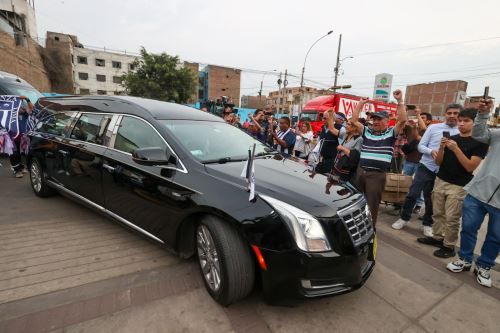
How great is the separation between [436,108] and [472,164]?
62.6m

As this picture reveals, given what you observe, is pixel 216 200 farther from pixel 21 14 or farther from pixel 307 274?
pixel 21 14

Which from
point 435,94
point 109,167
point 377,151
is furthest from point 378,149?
point 435,94

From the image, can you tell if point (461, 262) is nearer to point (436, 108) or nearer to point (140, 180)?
point (140, 180)

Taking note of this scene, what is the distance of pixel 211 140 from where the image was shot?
279 centimetres

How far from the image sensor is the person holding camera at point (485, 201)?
2518 millimetres

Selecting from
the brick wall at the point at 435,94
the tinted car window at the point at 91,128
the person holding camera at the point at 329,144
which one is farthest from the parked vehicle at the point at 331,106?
the brick wall at the point at 435,94

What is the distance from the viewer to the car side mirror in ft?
7.24

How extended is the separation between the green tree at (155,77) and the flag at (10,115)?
2064 centimetres

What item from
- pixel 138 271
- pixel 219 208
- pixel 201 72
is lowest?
pixel 138 271

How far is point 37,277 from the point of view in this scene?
230 centimetres

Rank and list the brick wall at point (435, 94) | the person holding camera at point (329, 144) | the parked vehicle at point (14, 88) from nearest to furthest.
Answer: the person holding camera at point (329, 144), the parked vehicle at point (14, 88), the brick wall at point (435, 94)

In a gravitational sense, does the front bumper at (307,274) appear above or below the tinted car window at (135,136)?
below

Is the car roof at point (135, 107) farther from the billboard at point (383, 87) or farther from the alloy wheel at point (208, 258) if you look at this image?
the billboard at point (383, 87)

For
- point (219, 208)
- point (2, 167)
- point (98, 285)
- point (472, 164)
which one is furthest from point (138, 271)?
point (2, 167)
